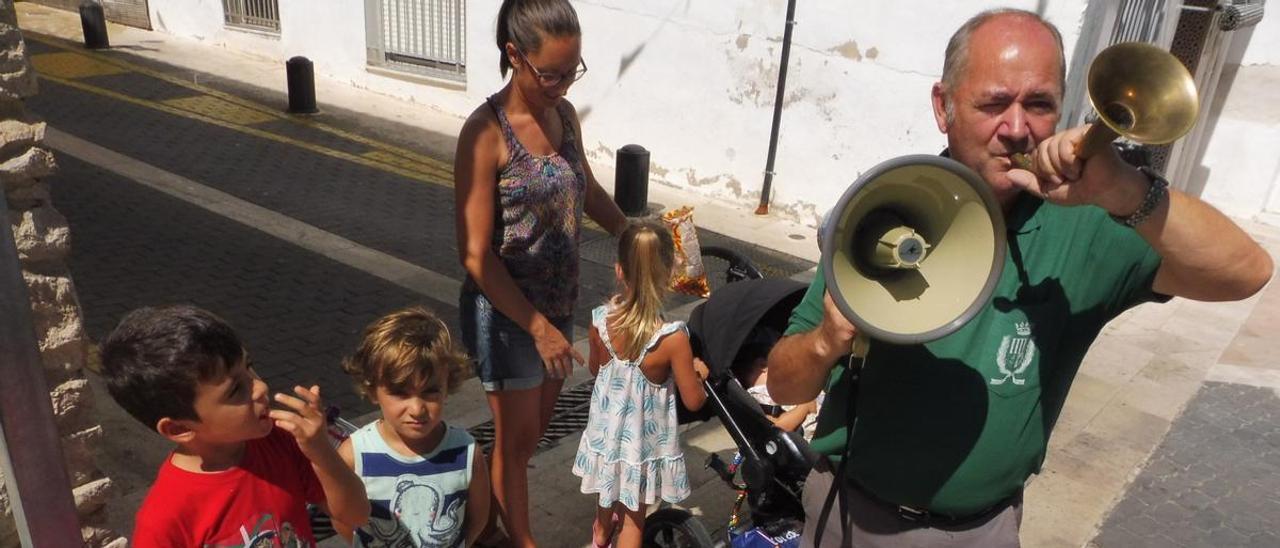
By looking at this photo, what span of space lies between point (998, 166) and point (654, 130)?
26.0 feet

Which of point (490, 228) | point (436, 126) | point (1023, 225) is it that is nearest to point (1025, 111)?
point (1023, 225)

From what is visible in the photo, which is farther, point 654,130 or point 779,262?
point 654,130

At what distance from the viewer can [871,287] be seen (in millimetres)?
1904

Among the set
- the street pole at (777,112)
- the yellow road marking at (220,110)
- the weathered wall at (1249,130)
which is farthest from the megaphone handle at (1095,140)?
the yellow road marking at (220,110)

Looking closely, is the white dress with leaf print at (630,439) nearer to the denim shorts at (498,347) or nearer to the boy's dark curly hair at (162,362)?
the denim shorts at (498,347)

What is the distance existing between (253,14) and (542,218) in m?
13.2

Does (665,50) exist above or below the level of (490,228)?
below

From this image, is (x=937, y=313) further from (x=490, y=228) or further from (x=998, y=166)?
(x=490, y=228)

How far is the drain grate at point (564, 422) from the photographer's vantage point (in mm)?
4582

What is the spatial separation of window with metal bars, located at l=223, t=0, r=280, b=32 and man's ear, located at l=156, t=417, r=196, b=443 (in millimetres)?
13279

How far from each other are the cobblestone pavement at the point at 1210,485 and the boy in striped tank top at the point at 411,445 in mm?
3182

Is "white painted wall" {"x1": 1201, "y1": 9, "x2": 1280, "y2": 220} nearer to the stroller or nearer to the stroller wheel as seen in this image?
the stroller

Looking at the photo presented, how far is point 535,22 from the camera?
2768 mm

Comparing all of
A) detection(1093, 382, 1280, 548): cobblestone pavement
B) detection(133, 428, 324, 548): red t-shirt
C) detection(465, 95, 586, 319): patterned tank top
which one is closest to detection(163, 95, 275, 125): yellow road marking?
detection(465, 95, 586, 319): patterned tank top
